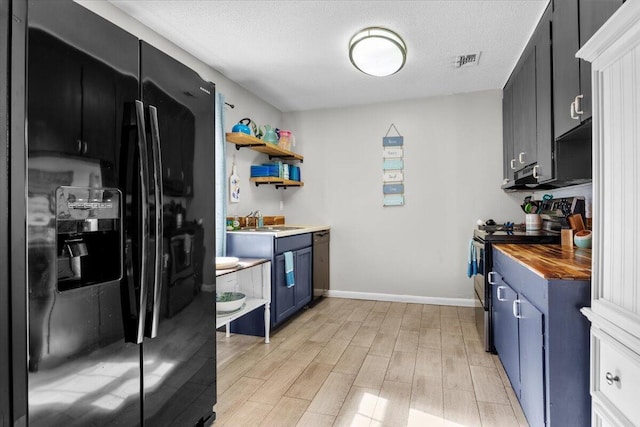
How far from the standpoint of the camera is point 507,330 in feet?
6.92

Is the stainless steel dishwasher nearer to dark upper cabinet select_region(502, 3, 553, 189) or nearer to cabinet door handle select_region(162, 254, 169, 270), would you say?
dark upper cabinet select_region(502, 3, 553, 189)

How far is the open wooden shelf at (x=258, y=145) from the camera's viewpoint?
3.29 metres

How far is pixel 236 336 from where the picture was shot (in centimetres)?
310

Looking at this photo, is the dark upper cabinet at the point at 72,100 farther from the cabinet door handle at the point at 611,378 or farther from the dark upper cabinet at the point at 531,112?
the dark upper cabinet at the point at 531,112

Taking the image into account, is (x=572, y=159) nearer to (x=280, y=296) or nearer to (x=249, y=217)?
(x=280, y=296)

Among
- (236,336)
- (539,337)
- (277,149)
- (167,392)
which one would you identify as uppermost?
(277,149)

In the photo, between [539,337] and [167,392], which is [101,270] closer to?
[167,392]

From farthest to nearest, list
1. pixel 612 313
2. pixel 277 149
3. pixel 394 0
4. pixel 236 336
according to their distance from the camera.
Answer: pixel 277 149 → pixel 236 336 → pixel 394 0 → pixel 612 313

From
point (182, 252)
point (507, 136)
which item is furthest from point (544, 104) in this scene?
point (182, 252)

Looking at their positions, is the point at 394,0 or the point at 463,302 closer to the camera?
the point at 394,0

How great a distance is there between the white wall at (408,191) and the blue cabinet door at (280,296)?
1214 millimetres

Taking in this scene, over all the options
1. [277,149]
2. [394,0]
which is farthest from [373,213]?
[394,0]

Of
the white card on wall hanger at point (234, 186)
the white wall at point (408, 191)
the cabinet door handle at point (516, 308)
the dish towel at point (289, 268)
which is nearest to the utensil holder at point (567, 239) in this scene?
the cabinet door handle at point (516, 308)

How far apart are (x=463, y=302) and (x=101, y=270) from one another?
3.70 m
